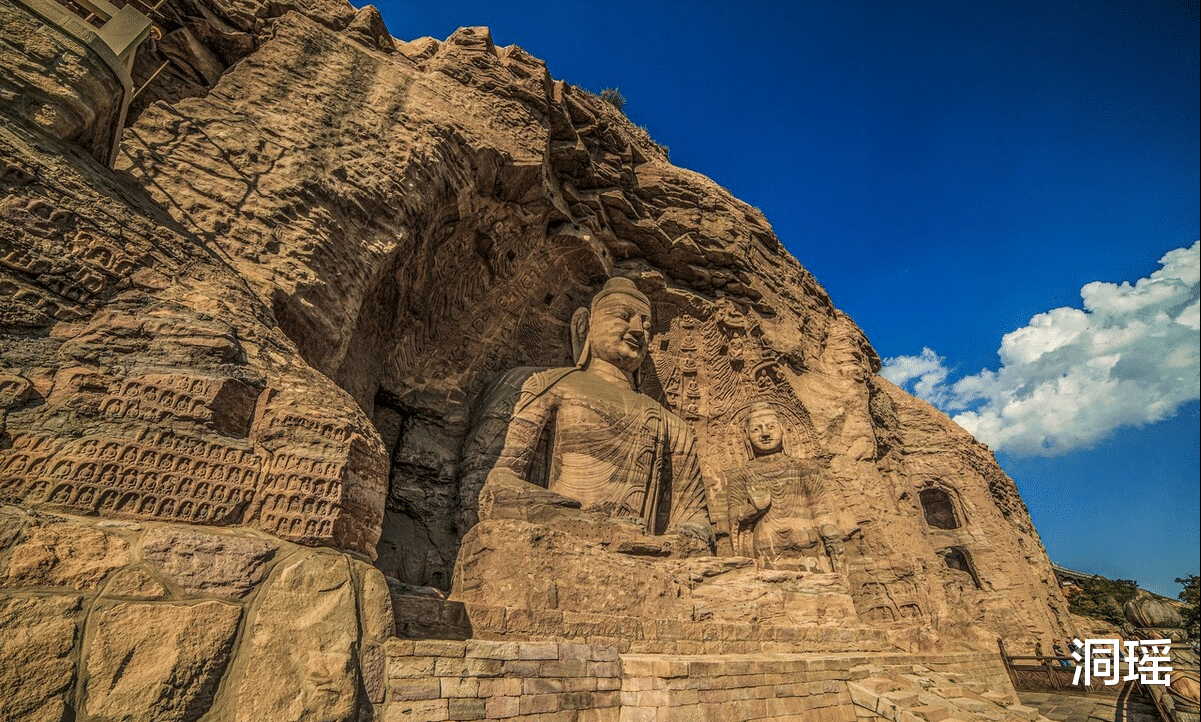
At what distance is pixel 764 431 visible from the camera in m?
8.27

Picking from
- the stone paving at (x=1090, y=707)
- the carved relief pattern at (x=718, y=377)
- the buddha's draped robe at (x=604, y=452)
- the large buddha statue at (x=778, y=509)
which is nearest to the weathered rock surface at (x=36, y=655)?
the buddha's draped robe at (x=604, y=452)

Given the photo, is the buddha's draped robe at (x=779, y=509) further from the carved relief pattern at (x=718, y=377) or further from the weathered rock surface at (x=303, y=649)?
the weathered rock surface at (x=303, y=649)

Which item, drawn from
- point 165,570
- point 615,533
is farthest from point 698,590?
point 165,570

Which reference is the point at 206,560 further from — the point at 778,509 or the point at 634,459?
the point at 778,509

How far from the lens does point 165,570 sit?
6.74 feet

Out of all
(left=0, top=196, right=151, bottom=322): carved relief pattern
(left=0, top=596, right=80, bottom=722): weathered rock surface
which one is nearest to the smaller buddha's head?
(left=0, top=196, right=151, bottom=322): carved relief pattern

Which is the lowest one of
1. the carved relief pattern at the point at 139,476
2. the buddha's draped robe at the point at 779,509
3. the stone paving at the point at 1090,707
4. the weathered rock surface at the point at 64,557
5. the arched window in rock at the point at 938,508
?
the stone paving at the point at 1090,707

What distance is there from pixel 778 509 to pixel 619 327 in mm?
3248

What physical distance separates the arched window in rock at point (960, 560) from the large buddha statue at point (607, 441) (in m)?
9.30

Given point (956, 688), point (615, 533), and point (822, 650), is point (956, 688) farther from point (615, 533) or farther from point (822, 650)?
point (615, 533)

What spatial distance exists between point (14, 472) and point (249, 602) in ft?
2.89


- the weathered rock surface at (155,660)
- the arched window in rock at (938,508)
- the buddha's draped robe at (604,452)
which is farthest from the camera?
the arched window in rock at (938,508)

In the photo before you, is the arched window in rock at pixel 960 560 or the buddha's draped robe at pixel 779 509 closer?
the buddha's draped robe at pixel 779 509

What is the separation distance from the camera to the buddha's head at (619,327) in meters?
7.29
